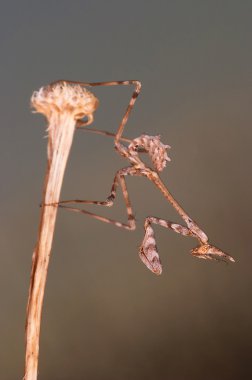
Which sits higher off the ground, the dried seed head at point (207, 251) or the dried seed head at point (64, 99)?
the dried seed head at point (64, 99)

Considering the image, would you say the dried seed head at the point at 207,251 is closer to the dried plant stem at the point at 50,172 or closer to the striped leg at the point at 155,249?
the striped leg at the point at 155,249

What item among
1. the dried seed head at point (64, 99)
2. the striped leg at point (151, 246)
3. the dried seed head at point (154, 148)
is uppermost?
the dried seed head at point (154, 148)

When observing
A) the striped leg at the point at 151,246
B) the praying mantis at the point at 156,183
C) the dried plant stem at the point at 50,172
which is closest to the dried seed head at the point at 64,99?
the dried plant stem at the point at 50,172

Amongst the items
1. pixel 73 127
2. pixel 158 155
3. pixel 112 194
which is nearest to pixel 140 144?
pixel 158 155

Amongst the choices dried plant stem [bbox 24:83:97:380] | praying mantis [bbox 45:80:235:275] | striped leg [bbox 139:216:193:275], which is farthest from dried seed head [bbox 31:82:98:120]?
striped leg [bbox 139:216:193:275]

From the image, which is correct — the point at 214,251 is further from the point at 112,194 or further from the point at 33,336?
the point at 33,336

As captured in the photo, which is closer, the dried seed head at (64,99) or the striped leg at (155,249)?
the dried seed head at (64,99)
